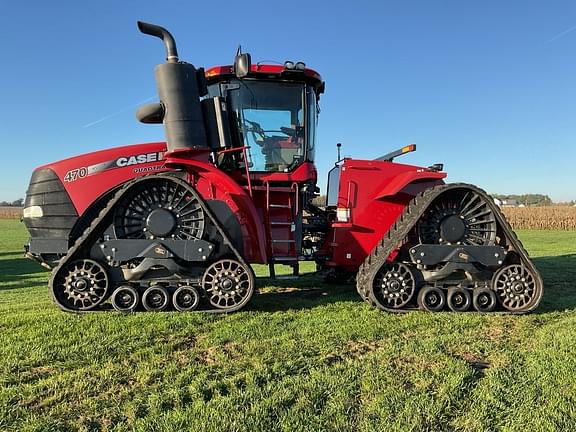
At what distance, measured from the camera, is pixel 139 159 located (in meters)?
6.16

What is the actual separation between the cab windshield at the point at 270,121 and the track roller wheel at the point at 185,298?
6.60 ft

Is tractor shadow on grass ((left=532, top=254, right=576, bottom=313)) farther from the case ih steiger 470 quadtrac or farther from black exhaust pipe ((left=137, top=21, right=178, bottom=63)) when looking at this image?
black exhaust pipe ((left=137, top=21, right=178, bottom=63))

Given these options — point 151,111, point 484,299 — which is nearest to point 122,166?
point 151,111

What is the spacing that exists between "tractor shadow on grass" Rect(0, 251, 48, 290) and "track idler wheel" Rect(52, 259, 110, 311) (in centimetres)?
828

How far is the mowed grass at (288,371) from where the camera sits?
302cm

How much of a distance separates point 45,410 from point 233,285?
2.79 metres

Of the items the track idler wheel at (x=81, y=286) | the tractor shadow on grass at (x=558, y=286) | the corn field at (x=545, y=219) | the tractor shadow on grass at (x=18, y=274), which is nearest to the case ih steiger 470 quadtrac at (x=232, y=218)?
the track idler wheel at (x=81, y=286)

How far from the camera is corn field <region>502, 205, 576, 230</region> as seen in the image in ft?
129

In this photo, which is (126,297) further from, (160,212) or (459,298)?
(459,298)

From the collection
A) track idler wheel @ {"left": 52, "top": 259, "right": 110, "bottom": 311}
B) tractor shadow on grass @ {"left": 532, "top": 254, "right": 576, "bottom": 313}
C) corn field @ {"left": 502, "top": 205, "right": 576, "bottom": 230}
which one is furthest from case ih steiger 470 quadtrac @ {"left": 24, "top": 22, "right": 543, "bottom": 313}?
corn field @ {"left": 502, "top": 205, "right": 576, "bottom": 230}

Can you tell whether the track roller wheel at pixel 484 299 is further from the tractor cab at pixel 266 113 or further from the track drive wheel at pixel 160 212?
the track drive wheel at pixel 160 212

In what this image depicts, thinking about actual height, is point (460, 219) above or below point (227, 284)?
above

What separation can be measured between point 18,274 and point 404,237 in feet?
48.4

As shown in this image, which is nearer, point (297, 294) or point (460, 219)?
point (460, 219)
